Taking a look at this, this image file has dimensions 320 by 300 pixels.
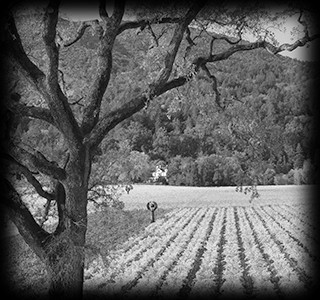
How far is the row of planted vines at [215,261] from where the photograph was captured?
10.5m

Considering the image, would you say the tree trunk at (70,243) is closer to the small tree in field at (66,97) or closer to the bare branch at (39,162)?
the small tree in field at (66,97)

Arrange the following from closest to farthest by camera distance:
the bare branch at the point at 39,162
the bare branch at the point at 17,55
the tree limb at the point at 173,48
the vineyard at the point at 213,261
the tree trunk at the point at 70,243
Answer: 1. the bare branch at the point at 39,162
2. the tree trunk at the point at 70,243
3. the bare branch at the point at 17,55
4. the tree limb at the point at 173,48
5. the vineyard at the point at 213,261

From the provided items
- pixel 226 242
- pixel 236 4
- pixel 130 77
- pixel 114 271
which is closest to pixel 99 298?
pixel 114 271

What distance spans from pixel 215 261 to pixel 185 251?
5.16 feet

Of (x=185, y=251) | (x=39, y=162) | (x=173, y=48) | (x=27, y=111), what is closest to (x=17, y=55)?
(x=27, y=111)

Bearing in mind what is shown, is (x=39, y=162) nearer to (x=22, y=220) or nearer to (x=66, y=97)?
(x=22, y=220)

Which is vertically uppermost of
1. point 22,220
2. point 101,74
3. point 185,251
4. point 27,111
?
point 101,74

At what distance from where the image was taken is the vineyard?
10.5 meters

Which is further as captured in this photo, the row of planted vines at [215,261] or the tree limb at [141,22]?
the row of planted vines at [215,261]

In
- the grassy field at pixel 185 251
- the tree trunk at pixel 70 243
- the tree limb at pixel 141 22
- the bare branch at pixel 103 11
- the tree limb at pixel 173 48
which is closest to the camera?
the tree trunk at pixel 70 243

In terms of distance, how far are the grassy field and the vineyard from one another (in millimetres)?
21

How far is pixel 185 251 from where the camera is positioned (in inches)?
590

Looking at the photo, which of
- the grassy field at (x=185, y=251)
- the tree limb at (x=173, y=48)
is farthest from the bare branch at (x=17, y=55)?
the grassy field at (x=185, y=251)

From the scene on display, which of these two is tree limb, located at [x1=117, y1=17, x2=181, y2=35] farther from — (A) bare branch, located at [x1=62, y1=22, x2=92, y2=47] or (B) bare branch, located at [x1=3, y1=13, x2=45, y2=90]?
(B) bare branch, located at [x1=3, y1=13, x2=45, y2=90]
